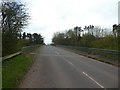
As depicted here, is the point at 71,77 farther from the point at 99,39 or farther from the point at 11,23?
the point at 99,39

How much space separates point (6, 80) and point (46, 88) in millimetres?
2293

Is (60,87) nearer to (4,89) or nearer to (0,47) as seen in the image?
(4,89)

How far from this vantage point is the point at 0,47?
1211 inches

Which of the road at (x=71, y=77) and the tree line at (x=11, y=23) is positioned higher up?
the tree line at (x=11, y=23)

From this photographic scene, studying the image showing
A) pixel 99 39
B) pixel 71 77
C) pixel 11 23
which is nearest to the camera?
pixel 71 77

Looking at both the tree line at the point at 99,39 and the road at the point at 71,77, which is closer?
the road at the point at 71,77

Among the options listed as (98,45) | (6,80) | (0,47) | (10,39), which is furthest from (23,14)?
(6,80)

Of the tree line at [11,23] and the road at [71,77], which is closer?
the road at [71,77]

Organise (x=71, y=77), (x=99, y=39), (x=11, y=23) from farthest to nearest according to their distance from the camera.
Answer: (x=99, y=39) → (x=11, y=23) → (x=71, y=77)

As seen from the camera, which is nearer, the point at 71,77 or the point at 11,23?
the point at 71,77

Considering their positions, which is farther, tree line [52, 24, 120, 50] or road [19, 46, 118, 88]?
tree line [52, 24, 120, 50]

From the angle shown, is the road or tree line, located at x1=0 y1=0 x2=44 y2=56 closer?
the road

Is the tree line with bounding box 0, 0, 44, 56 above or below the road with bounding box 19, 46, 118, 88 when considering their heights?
above

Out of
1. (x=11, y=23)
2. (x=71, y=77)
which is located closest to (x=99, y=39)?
(x=11, y=23)
